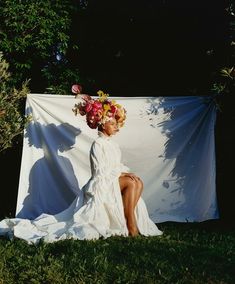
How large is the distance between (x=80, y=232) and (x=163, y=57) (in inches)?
177

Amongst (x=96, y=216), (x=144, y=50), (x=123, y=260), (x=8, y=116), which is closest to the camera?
(x=123, y=260)

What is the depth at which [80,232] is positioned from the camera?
6180 mm

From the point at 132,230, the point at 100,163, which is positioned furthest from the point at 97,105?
the point at 132,230

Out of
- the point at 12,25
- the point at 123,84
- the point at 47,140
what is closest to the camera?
the point at 47,140

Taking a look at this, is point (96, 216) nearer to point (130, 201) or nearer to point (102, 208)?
point (102, 208)

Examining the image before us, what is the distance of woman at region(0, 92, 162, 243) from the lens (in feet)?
20.8

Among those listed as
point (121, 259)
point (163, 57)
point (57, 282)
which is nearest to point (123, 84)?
point (163, 57)

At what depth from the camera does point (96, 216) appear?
21.0 feet

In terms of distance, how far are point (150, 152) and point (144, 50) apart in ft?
8.76

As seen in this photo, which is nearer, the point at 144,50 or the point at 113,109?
the point at 113,109

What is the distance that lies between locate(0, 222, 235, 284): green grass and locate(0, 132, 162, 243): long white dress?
25cm

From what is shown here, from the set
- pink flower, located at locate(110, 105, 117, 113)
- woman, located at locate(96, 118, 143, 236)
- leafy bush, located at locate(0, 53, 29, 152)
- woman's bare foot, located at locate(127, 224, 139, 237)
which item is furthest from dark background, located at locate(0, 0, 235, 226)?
woman's bare foot, located at locate(127, 224, 139, 237)

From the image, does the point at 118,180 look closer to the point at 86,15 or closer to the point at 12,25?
the point at 12,25

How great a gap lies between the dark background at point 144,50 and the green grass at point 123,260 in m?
3.13
